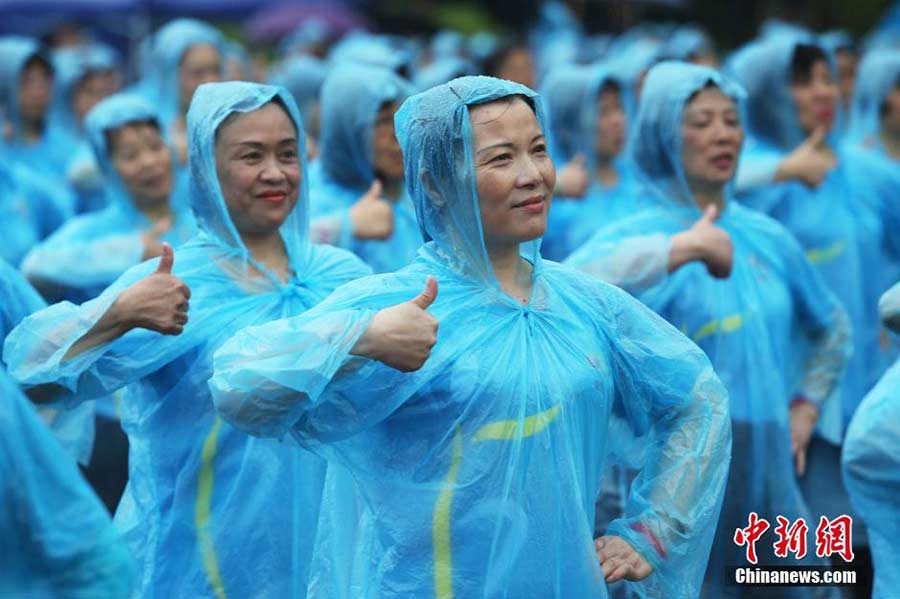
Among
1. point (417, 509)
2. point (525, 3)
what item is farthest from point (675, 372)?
point (525, 3)

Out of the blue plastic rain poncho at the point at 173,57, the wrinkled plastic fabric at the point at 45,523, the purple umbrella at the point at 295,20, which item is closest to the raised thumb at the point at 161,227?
the blue plastic rain poncho at the point at 173,57

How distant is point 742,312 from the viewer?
507 cm

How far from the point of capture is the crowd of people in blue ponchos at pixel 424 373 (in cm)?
323

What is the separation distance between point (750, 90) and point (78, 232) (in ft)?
10.3

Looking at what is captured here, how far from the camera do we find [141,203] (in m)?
6.46

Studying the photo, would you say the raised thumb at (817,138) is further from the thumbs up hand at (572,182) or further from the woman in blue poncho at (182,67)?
the woman in blue poncho at (182,67)

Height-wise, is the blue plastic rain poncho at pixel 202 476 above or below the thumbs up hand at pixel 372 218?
below

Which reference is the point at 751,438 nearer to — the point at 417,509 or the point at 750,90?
the point at 417,509

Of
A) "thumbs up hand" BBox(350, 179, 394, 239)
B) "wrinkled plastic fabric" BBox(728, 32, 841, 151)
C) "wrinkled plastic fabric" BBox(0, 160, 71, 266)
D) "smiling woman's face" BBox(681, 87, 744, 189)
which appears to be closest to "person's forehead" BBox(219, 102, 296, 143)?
"thumbs up hand" BBox(350, 179, 394, 239)

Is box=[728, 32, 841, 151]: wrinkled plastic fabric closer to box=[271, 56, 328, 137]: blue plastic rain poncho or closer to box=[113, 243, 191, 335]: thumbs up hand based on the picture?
box=[271, 56, 328, 137]: blue plastic rain poncho

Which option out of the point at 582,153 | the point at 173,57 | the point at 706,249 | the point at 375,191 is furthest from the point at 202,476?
the point at 173,57

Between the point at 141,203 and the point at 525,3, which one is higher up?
Answer: the point at 525,3

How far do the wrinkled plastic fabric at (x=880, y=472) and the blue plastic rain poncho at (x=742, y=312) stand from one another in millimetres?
784

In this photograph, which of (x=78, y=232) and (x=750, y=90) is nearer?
(x=78, y=232)
